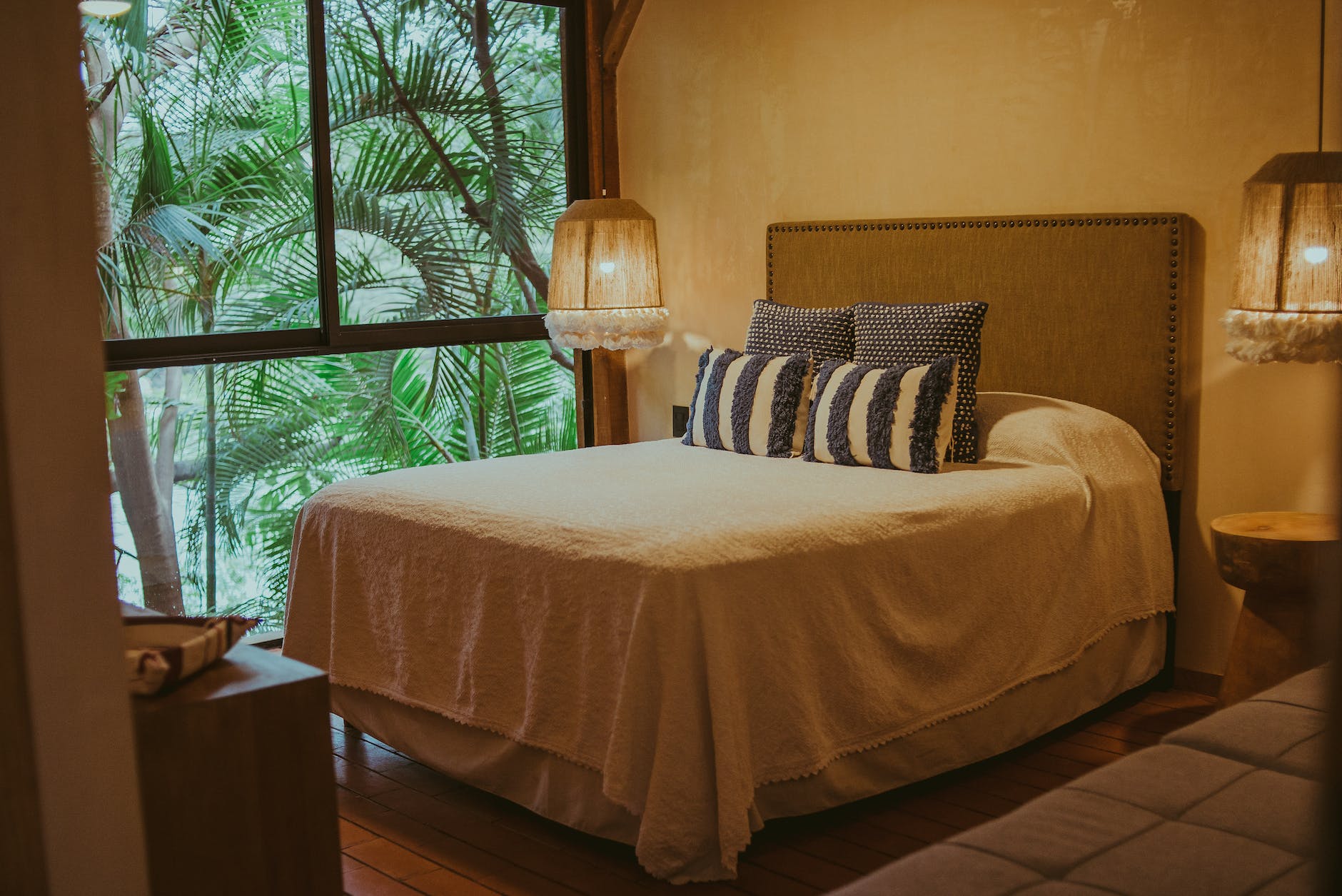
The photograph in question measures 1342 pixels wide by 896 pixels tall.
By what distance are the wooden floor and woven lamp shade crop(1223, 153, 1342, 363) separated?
1.03 m

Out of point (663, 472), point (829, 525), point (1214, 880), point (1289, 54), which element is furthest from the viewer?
point (663, 472)

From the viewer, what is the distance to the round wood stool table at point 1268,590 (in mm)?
3045

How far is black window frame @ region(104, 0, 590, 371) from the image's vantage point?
4188 millimetres

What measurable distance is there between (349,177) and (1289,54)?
9.93ft

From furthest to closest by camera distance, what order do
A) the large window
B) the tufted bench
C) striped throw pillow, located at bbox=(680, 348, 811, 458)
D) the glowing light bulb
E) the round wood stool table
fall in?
the large window < the glowing light bulb < striped throw pillow, located at bbox=(680, 348, 811, 458) < the round wood stool table < the tufted bench

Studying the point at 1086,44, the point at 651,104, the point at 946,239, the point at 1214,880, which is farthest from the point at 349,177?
the point at 1214,880

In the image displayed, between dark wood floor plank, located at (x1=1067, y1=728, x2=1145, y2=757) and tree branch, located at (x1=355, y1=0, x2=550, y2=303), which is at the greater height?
tree branch, located at (x1=355, y1=0, x2=550, y2=303)

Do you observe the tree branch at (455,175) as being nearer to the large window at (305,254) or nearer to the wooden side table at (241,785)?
the large window at (305,254)

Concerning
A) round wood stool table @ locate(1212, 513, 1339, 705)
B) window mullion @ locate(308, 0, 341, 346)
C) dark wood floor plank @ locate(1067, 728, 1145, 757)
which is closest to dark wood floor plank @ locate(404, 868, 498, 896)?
dark wood floor plank @ locate(1067, 728, 1145, 757)

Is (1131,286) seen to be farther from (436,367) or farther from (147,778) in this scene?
(147,778)

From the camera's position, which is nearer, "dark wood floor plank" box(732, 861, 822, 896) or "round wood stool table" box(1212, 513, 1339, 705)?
"dark wood floor plank" box(732, 861, 822, 896)

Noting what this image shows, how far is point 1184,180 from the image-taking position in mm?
3520

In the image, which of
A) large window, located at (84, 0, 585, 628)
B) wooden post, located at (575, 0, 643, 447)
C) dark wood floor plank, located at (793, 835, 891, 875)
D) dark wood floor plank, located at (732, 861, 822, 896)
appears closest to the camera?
dark wood floor plank, located at (732, 861, 822, 896)

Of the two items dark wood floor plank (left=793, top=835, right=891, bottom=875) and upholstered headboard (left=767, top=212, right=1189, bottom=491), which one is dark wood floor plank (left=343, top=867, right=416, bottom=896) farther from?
upholstered headboard (left=767, top=212, right=1189, bottom=491)
